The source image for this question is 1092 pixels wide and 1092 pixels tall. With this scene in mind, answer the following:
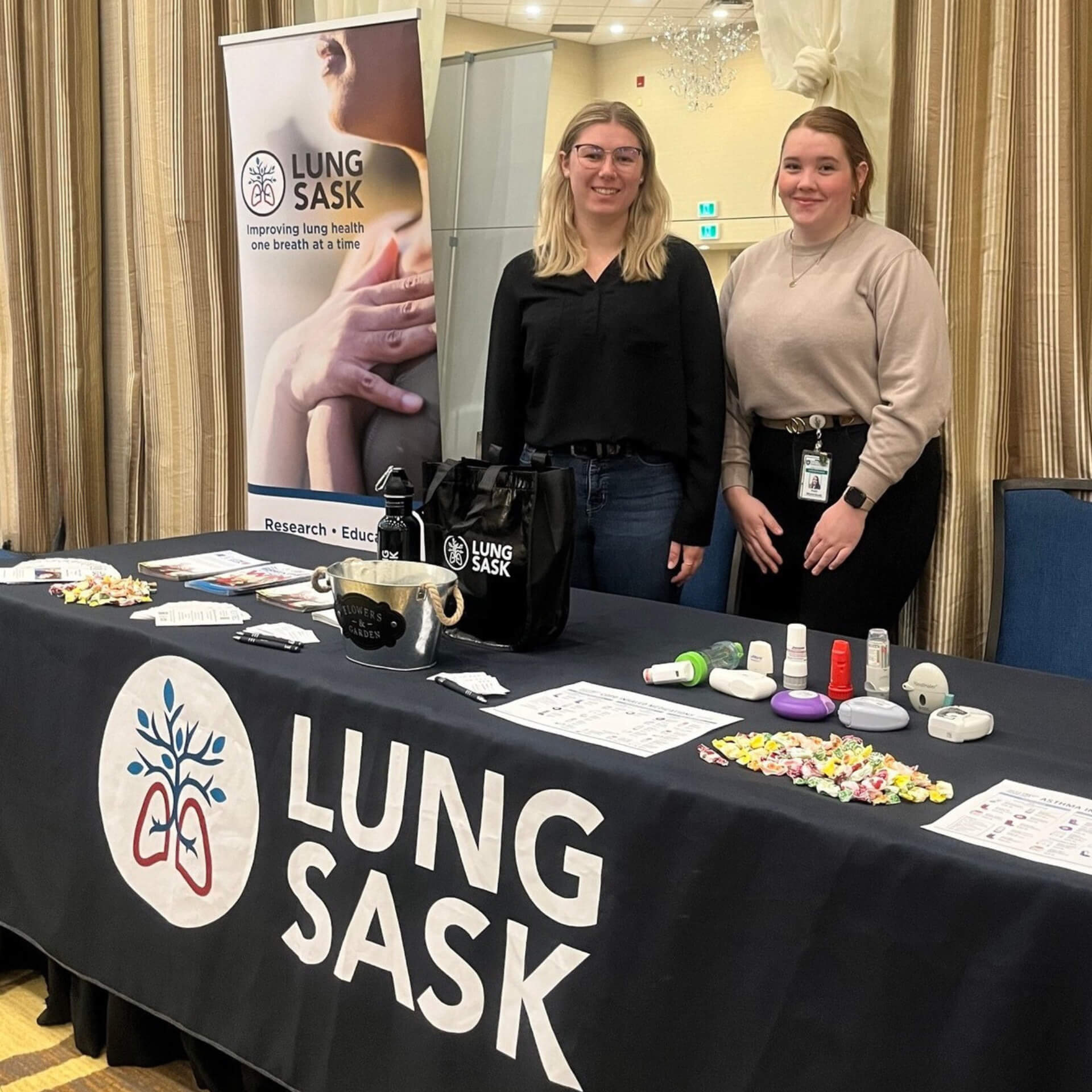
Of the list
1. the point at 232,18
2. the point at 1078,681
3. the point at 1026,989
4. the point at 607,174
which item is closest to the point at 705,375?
the point at 607,174

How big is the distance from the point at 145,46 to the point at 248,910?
2.90 metres

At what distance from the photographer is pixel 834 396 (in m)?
2.14

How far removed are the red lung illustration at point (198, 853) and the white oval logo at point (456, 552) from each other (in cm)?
46

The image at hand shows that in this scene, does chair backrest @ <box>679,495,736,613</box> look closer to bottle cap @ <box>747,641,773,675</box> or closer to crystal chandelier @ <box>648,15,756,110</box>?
bottle cap @ <box>747,641,773,675</box>

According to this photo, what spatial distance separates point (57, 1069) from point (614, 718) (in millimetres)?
1073

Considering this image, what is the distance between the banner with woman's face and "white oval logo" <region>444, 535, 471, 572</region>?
1.43 meters

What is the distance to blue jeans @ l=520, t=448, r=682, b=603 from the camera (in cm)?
214

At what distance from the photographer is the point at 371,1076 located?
138 centimetres

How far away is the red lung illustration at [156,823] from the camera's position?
1633mm

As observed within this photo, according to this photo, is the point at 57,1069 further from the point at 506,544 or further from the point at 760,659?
the point at 760,659

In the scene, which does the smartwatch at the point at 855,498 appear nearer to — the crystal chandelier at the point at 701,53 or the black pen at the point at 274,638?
the black pen at the point at 274,638

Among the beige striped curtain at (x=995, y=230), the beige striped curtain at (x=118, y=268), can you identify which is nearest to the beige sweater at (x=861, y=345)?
the beige striped curtain at (x=995, y=230)

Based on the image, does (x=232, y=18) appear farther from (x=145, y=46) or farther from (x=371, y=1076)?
(x=371, y=1076)

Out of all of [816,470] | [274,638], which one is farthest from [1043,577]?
[274,638]
